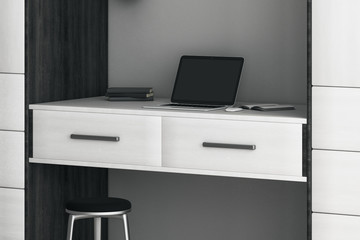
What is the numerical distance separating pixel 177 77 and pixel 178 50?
0.27 metres

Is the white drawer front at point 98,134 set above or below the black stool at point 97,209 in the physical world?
above

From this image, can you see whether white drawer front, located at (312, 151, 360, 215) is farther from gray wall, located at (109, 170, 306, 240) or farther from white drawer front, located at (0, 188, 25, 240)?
white drawer front, located at (0, 188, 25, 240)

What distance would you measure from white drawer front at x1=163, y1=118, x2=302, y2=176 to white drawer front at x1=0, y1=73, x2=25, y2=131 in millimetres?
661

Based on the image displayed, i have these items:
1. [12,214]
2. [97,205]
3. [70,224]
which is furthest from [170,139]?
[12,214]

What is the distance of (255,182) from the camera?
3.61 m

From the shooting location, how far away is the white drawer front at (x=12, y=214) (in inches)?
130

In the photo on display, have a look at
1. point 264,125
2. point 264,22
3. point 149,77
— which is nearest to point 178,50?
point 149,77

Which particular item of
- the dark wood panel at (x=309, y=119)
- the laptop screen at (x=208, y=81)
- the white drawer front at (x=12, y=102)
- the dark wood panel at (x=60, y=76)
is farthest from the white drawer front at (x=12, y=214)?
the dark wood panel at (x=309, y=119)

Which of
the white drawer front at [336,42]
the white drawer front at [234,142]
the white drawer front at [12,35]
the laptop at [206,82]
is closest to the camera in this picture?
the white drawer front at [336,42]

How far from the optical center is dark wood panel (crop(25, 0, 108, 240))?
129 inches

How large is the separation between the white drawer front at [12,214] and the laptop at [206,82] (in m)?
0.76

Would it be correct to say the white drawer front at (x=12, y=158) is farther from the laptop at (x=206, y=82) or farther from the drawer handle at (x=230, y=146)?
the drawer handle at (x=230, y=146)

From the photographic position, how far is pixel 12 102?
10.7ft

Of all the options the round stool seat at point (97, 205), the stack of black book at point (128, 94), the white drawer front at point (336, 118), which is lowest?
the round stool seat at point (97, 205)
